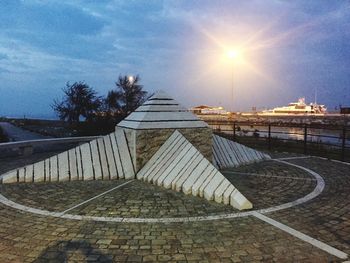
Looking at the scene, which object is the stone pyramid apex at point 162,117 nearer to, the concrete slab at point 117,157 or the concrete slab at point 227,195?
the concrete slab at point 117,157

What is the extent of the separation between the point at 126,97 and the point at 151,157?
1660 centimetres

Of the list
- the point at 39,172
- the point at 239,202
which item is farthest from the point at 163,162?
the point at 39,172

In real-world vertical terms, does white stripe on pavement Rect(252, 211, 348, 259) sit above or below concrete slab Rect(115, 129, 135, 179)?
below

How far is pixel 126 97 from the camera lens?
24.3 metres

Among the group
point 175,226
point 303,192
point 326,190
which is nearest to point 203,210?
point 175,226

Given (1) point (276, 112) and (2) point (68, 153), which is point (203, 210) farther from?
(1) point (276, 112)

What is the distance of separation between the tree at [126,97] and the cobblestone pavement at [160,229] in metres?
16.4

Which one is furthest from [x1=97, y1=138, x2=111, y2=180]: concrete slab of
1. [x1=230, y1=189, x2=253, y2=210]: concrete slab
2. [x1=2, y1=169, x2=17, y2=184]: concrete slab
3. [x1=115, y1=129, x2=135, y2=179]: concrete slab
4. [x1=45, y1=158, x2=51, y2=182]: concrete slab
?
[x1=230, y1=189, x2=253, y2=210]: concrete slab

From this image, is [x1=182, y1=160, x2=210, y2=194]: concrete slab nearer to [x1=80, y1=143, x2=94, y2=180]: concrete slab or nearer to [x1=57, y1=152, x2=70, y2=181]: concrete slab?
[x1=80, y1=143, x2=94, y2=180]: concrete slab

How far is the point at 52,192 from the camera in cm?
669

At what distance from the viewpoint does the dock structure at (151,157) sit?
23.0ft

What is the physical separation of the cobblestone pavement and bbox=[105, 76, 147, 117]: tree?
16.4m

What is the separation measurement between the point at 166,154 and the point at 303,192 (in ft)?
11.4

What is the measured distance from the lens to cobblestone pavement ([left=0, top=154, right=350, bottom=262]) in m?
3.89
